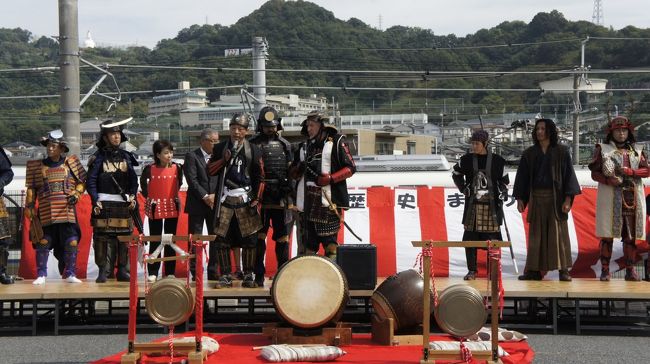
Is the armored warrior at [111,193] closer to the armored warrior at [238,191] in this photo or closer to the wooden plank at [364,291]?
the wooden plank at [364,291]

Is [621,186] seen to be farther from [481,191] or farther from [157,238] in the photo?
[157,238]

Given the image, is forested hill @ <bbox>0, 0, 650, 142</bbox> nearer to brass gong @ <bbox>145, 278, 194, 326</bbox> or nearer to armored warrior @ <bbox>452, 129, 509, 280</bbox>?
armored warrior @ <bbox>452, 129, 509, 280</bbox>

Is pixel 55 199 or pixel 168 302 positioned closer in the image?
pixel 168 302

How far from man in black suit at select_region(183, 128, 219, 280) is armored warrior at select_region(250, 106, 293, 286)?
783 mm

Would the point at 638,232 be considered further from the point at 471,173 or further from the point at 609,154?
the point at 471,173

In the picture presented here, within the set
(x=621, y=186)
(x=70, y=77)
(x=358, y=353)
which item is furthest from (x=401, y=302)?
(x=70, y=77)

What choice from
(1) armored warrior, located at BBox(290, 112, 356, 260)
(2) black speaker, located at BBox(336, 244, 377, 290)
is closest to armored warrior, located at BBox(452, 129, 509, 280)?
(1) armored warrior, located at BBox(290, 112, 356, 260)

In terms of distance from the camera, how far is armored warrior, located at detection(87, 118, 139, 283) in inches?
343

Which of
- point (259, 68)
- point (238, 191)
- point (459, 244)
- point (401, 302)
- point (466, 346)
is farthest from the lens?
point (259, 68)

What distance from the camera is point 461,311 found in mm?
6078

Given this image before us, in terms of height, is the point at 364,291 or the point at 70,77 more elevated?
the point at 70,77

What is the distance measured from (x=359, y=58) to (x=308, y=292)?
39.6m

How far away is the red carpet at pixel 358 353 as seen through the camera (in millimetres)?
6223

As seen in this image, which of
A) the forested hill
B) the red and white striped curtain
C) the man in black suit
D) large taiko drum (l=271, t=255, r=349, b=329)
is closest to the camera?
large taiko drum (l=271, t=255, r=349, b=329)
